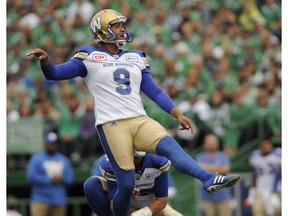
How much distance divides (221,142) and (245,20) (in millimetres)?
3941

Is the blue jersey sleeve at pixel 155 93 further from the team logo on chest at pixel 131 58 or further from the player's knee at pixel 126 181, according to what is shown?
the player's knee at pixel 126 181

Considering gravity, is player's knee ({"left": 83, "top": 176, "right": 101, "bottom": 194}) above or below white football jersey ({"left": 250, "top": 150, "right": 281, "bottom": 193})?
above

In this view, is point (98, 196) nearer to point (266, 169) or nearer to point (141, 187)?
point (141, 187)

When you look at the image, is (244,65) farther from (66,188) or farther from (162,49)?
(66,188)

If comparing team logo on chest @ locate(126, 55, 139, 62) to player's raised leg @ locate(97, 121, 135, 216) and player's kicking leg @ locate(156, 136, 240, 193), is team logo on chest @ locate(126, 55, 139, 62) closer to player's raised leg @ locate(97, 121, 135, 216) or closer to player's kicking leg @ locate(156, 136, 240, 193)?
player's raised leg @ locate(97, 121, 135, 216)

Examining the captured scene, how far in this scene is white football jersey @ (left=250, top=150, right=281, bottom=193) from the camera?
16.0 meters

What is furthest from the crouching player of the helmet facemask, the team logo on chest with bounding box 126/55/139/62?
the helmet facemask

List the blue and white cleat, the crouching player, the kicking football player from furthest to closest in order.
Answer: the crouching player
the kicking football player
the blue and white cleat

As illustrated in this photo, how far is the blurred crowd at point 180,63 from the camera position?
54.8ft

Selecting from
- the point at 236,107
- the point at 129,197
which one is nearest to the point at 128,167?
the point at 129,197

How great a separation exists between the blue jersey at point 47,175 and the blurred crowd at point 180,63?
3.46 ft

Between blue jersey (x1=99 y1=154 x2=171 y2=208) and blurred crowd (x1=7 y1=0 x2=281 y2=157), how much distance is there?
6491mm

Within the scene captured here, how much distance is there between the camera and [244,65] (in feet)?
59.9

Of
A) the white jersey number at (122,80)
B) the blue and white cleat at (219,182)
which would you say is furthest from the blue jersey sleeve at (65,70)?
the blue and white cleat at (219,182)
